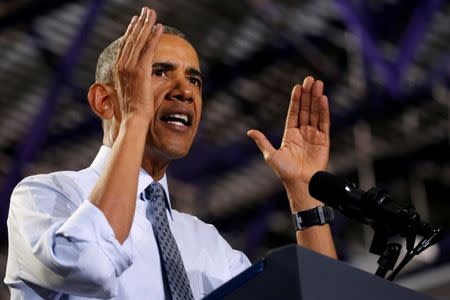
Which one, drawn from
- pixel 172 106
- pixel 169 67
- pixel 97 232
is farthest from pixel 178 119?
pixel 97 232

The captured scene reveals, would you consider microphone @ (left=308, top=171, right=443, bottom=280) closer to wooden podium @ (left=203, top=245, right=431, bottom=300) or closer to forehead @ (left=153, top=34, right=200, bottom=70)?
wooden podium @ (left=203, top=245, right=431, bottom=300)

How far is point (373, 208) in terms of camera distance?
1.75m

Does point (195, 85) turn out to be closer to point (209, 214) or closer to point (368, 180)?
point (368, 180)

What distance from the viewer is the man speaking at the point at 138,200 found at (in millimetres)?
1787

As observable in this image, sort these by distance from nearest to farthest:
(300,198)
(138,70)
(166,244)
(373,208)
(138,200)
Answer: (373,208) → (138,70) → (166,244) → (138,200) → (300,198)

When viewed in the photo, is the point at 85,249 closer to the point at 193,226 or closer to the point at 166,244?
the point at 166,244

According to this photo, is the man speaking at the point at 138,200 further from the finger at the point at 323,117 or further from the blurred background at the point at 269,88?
the blurred background at the point at 269,88

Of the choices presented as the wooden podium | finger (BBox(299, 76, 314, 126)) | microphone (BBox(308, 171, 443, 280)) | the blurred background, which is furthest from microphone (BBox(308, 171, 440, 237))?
the blurred background

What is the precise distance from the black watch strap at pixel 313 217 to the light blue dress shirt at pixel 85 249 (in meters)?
0.21

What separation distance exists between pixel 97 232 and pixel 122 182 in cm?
11

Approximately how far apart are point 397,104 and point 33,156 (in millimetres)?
3059

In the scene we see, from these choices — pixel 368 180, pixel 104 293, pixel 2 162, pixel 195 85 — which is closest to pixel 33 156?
pixel 2 162

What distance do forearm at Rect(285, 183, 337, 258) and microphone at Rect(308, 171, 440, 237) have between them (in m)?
0.40

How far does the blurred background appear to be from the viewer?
7531 millimetres
